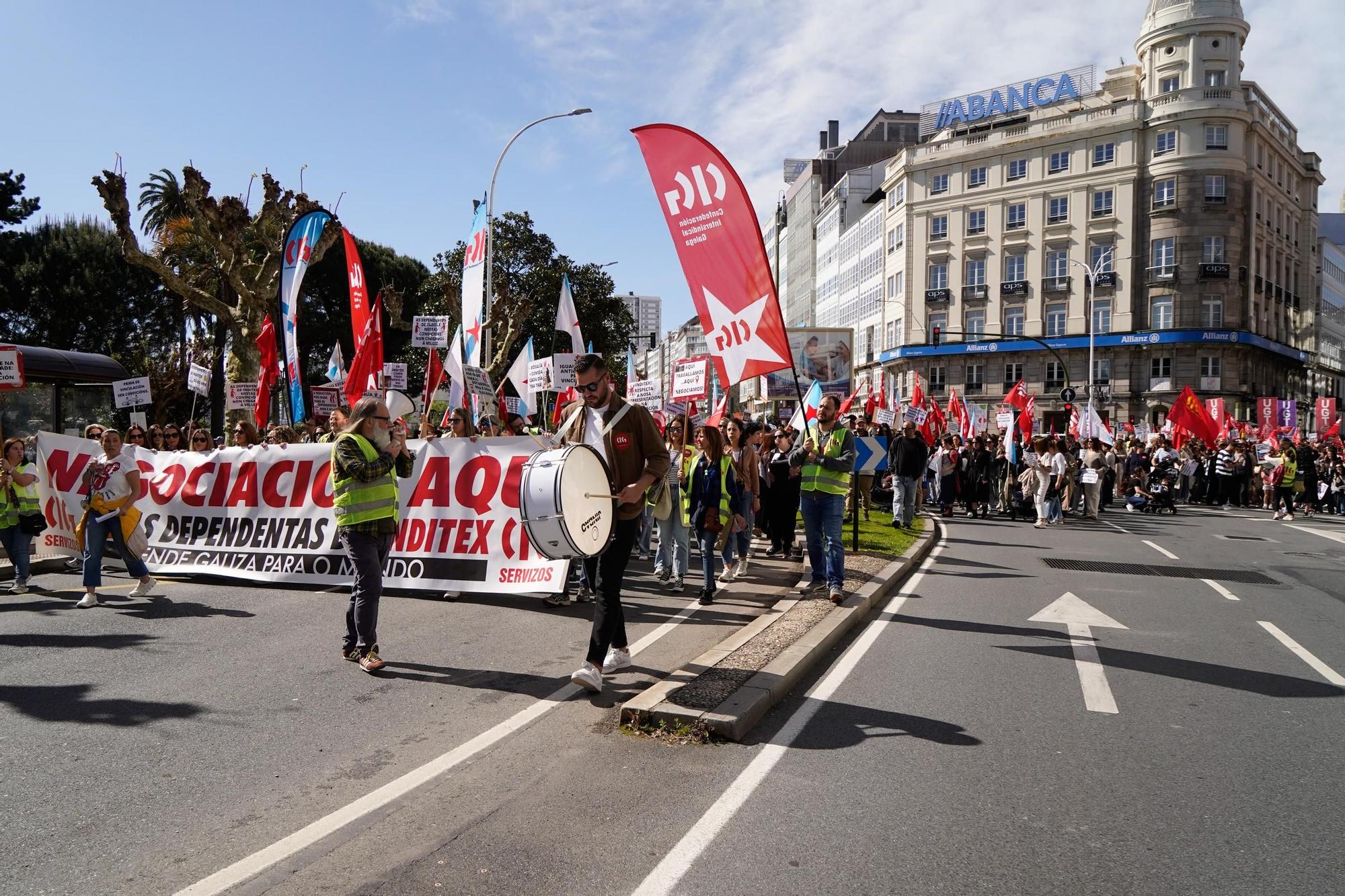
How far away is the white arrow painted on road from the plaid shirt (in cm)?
461

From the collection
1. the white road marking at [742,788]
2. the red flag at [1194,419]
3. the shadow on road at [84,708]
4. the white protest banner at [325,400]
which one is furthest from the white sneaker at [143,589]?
the red flag at [1194,419]

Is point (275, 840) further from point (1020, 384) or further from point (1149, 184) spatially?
point (1149, 184)

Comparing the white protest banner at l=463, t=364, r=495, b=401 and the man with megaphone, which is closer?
the man with megaphone

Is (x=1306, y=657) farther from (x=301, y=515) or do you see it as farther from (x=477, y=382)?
(x=477, y=382)

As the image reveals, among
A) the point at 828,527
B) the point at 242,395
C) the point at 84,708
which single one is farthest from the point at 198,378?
the point at 84,708

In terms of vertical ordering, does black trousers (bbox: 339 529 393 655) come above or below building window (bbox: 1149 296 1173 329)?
below

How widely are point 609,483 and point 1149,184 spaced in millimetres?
62131

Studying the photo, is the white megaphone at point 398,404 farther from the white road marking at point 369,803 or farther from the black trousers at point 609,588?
the white road marking at point 369,803

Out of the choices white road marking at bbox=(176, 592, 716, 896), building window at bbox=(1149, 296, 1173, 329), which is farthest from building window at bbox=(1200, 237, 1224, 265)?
white road marking at bbox=(176, 592, 716, 896)

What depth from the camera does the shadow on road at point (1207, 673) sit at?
6.21 m

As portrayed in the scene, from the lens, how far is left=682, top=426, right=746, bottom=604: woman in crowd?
31.4 feet

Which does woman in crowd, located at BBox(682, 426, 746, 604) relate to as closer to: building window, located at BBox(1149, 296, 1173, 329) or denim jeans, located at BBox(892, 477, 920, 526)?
denim jeans, located at BBox(892, 477, 920, 526)

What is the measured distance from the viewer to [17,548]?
31.4ft

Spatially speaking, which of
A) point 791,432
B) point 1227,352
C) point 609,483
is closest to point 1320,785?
point 609,483
